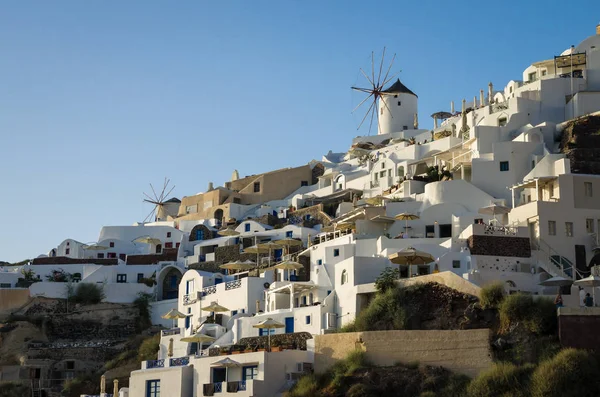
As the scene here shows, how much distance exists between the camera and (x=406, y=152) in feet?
251

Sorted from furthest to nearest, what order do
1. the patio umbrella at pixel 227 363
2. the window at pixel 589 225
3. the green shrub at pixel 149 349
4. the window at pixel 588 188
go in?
the green shrub at pixel 149 349
the window at pixel 588 188
the window at pixel 589 225
the patio umbrella at pixel 227 363

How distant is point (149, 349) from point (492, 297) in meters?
24.6

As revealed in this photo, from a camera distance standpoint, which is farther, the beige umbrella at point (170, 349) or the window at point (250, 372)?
the beige umbrella at point (170, 349)

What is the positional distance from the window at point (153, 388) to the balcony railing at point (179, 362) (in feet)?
3.62

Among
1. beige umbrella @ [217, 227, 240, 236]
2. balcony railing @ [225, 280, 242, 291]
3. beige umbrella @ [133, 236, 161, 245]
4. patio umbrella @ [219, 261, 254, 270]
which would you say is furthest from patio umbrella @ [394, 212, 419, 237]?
beige umbrella @ [133, 236, 161, 245]

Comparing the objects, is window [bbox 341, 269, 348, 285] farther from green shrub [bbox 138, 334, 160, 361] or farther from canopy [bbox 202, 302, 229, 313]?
green shrub [bbox 138, 334, 160, 361]

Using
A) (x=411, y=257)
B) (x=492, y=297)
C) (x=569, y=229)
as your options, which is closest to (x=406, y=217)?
(x=411, y=257)

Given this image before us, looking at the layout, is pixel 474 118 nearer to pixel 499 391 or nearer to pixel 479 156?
pixel 479 156

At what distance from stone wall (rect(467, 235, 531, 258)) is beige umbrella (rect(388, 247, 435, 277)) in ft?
7.25

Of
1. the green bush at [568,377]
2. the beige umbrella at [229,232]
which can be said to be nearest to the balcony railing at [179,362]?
the green bush at [568,377]

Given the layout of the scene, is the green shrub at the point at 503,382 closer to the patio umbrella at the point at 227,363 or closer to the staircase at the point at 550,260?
the staircase at the point at 550,260

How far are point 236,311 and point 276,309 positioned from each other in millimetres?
3916

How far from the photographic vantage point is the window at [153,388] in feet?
172

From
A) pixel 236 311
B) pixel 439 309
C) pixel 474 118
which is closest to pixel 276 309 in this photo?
pixel 236 311
